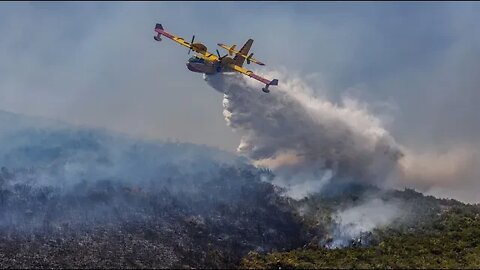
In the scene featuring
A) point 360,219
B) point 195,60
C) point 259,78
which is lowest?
point 360,219

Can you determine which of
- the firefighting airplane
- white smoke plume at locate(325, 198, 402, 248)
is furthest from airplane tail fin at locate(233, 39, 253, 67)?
white smoke plume at locate(325, 198, 402, 248)

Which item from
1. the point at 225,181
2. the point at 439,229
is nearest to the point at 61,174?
the point at 225,181

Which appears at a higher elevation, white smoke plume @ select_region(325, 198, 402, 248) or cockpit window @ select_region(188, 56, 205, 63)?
cockpit window @ select_region(188, 56, 205, 63)

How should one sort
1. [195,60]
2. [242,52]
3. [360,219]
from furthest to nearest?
1. [242,52]
2. [195,60]
3. [360,219]

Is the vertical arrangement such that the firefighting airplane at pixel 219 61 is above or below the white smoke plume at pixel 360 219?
above

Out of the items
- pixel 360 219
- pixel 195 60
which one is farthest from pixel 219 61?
pixel 360 219

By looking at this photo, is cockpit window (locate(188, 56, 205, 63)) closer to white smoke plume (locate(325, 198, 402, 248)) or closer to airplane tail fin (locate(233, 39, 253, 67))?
airplane tail fin (locate(233, 39, 253, 67))

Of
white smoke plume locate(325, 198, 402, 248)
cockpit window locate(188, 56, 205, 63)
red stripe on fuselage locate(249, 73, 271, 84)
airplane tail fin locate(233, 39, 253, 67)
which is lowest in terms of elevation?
white smoke plume locate(325, 198, 402, 248)

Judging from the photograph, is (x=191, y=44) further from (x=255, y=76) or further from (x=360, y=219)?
(x=360, y=219)

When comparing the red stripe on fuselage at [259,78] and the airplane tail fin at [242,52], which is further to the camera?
the airplane tail fin at [242,52]

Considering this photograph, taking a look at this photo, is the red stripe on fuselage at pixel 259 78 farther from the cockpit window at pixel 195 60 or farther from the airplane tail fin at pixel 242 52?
the cockpit window at pixel 195 60

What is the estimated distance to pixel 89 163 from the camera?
380ft

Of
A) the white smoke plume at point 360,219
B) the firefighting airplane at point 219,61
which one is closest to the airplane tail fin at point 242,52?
the firefighting airplane at point 219,61

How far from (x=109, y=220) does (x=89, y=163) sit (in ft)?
77.3
